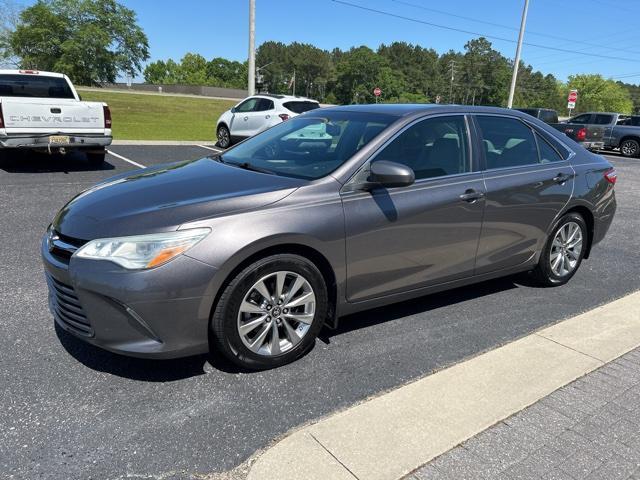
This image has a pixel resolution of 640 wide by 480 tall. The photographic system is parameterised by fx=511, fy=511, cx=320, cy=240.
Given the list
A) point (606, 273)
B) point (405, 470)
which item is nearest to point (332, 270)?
point (405, 470)

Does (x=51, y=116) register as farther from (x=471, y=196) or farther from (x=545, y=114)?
(x=545, y=114)

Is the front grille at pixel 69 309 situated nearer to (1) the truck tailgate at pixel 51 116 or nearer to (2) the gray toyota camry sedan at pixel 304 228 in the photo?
(2) the gray toyota camry sedan at pixel 304 228

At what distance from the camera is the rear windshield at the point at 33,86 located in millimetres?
9367

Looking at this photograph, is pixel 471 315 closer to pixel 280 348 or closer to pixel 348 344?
pixel 348 344

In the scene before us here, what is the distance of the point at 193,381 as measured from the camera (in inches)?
118

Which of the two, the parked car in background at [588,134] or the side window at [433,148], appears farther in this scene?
the parked car in background at [588,134]

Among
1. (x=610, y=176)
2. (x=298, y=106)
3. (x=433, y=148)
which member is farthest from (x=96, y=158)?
(x=610, y=176)

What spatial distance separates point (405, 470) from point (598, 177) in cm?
383

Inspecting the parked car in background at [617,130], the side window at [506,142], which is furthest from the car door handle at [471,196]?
the parked car in background at [617,130]

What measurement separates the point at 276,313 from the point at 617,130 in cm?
2258

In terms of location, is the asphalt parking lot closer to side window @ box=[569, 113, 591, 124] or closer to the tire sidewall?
the tire sidewall

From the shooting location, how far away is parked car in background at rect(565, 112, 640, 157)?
20750 mm

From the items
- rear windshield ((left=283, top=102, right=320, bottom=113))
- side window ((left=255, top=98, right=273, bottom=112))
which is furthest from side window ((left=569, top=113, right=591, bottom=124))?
side window ((left=255, top=98, right=273, bottom=112))

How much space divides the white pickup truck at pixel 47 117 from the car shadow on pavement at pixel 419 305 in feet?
Result: 23.8
